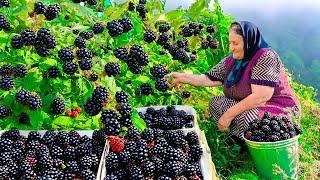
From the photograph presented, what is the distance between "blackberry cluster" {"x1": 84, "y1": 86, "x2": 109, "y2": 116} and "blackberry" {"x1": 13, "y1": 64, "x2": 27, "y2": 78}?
0.50 meters

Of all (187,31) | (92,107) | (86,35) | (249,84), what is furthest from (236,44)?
(92,107)

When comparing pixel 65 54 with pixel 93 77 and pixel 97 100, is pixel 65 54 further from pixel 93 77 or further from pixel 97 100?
pixel 97 100

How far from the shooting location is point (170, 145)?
10.5 feet

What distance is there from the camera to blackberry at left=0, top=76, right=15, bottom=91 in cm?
325

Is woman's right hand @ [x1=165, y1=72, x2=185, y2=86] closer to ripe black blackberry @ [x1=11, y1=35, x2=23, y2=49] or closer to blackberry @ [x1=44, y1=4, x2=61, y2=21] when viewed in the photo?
blackberry @ [x1=44, y1=4, x2=61, y2=21]

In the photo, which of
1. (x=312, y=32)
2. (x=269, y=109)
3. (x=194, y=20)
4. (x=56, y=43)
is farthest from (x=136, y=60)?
(x=312, y=32)

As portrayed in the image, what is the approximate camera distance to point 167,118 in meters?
3.77

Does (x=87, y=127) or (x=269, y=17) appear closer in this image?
(x=87, y=127)

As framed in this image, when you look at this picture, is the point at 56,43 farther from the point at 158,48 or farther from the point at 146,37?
the point at 158,48

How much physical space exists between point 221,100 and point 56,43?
1.63m

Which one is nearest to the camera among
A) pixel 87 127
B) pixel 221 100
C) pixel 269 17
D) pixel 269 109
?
pixel 87 127

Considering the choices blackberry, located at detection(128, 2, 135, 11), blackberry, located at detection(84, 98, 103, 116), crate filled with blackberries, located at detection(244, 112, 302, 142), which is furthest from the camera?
blackberry, located at detection(128, 2, 135, 11)

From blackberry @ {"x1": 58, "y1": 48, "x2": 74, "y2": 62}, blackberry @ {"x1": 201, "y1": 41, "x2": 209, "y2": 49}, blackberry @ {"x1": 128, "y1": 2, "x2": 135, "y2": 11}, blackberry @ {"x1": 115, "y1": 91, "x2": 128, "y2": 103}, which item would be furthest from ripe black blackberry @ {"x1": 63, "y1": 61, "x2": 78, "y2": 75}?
blackberry @ {"x1": 201, "y1": 41, "x2": 209, "y2": 49}

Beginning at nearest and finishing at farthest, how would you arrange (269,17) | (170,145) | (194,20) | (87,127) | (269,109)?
(170,145) < (87,127) < (269,109) < (194,20) < (269,17)
